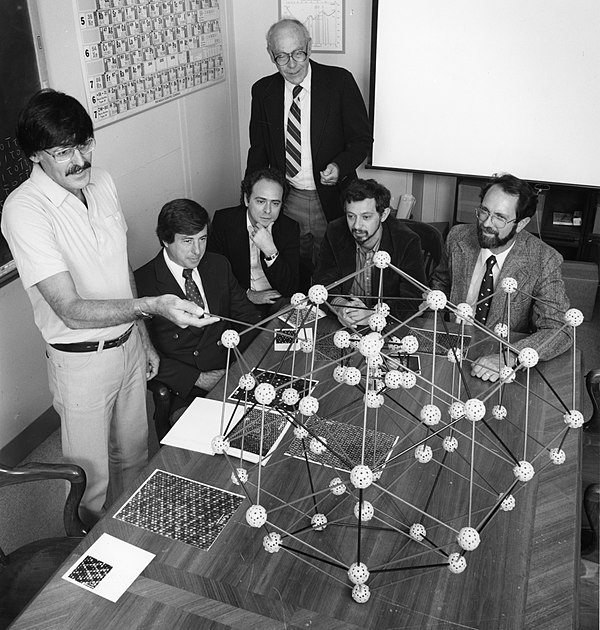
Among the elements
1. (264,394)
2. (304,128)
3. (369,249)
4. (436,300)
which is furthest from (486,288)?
(304,128)

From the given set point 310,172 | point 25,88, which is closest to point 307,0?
point 310,172

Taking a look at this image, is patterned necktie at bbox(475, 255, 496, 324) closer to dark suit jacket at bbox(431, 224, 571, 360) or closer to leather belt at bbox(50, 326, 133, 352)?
dark suit jacket at bbox(431, 224, 571, 360)

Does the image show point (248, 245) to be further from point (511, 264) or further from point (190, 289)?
point (511, 264)

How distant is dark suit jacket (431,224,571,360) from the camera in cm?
251

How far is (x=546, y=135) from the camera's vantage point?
14.2 feet

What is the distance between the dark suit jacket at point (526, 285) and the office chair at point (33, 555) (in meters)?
1.59

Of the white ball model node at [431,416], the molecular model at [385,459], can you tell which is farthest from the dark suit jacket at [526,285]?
the white ball model node at [431,416]

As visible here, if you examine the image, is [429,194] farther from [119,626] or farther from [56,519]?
[119,626]

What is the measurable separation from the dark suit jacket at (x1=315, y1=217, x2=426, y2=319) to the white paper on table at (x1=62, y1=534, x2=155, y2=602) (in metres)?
1.64

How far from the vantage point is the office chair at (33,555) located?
6.06 ft

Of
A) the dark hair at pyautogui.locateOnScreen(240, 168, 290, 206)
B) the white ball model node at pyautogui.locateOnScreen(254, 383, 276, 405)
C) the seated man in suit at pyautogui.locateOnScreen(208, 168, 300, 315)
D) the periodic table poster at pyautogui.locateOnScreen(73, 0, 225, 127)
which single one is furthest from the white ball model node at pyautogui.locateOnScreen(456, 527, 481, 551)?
the periodic table poster at pyautogui.locateOnScreen(73, 0, 225, 127)

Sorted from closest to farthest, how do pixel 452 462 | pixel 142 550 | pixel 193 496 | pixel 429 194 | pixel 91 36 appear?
pixel 142 550 → pixel 193 496 → pixel 452 462 → pixel 91 36 → pixel 429 194

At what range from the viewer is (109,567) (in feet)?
5.24

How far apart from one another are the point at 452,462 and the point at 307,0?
3.80 m
